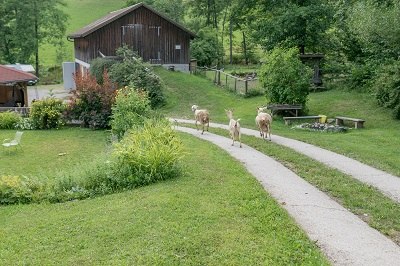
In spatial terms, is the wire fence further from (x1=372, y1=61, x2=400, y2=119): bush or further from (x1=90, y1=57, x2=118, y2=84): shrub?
(x1=372, y1=61, x2=400, y2=119): bush

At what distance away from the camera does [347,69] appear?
96.3 feet

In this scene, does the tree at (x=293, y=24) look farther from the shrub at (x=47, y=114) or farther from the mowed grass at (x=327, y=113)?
the shrub at (x=47, y=114)

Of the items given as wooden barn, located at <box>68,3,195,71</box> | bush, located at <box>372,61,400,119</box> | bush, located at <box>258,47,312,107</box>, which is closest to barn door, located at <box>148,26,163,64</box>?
wooden barn, located at <box>68,3,195,71</box>

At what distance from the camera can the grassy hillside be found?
63.9 m

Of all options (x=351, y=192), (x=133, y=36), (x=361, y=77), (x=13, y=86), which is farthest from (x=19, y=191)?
(x=133, y=36)

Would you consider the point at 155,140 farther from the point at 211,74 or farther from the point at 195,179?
the point at 211,74

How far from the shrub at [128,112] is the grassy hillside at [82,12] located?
4624 cm

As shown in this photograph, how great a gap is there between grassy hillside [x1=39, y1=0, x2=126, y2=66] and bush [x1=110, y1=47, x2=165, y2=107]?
34496 millimetres

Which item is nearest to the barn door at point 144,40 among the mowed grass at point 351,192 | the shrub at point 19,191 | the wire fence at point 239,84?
the wire fence at point 239,84

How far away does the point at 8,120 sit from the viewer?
2409cm

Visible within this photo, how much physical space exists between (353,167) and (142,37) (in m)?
27.0

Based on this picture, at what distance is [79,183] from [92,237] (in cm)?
374

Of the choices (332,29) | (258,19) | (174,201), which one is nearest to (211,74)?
(258,19)

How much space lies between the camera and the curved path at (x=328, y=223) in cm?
688
